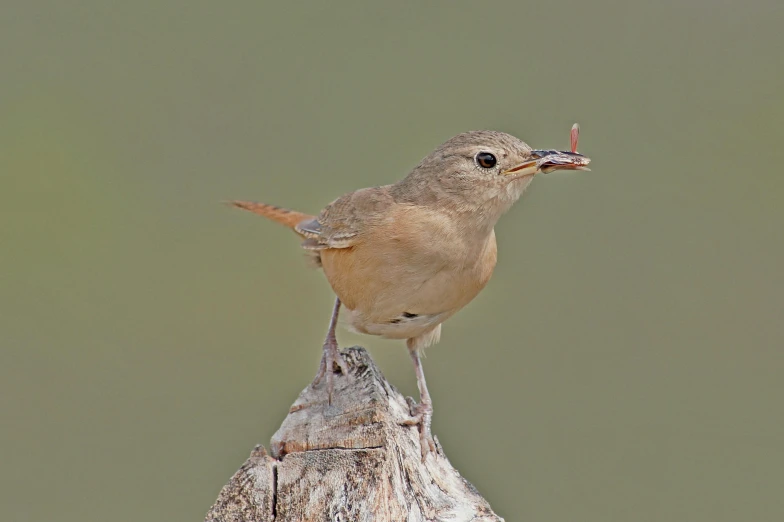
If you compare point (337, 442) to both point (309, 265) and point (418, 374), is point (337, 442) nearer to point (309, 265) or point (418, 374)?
point (418, 374)

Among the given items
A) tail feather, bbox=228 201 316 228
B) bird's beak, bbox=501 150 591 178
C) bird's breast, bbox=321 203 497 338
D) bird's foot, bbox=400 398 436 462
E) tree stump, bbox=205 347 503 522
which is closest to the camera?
tree stump, bbox=205 347 503 522

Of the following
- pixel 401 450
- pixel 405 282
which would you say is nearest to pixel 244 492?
pixel 401 450

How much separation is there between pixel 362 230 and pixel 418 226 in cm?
41

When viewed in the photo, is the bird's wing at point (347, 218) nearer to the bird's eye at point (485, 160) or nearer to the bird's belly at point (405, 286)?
the bird's belly at point (405, 286)

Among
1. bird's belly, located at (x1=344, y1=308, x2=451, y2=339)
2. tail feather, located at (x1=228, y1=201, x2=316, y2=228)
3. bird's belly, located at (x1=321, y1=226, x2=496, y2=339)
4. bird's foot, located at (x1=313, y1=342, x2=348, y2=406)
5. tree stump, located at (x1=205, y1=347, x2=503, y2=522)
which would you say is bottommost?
tree stump, located at (x1=205, y1=347, x2=503, y2=522)

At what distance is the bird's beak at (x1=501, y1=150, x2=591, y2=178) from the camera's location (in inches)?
192

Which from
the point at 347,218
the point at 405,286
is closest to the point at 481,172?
the point at 405,286

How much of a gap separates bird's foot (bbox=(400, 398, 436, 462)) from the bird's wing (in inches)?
43.4

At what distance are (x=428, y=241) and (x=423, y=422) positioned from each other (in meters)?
1.04

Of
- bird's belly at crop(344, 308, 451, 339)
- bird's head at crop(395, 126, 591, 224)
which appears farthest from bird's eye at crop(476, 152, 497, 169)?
bird's belly at crop(344, 308, 451, 339)

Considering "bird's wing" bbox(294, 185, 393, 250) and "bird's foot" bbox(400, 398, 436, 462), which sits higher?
"bird's wing" bbox(294, 185, 393, 250)

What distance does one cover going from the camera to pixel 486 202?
17.6 feet

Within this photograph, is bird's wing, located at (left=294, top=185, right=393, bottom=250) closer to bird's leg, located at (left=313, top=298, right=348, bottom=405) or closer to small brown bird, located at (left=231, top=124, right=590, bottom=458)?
small brown bird, located at (left=231, top=124, right=590, bottom=458)

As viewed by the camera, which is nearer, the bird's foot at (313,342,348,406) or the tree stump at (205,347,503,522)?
A: the tree stump at (205,347,503,522)
